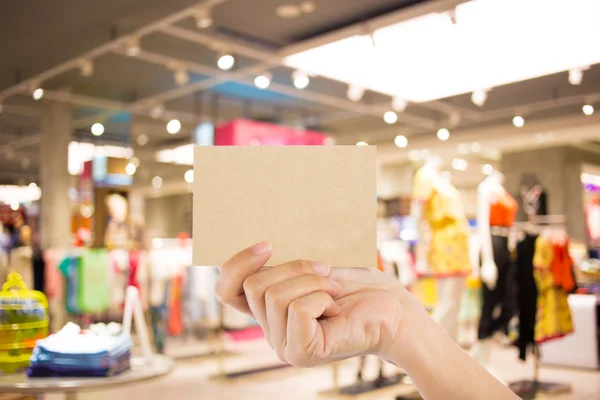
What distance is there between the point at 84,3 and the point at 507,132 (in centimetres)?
690

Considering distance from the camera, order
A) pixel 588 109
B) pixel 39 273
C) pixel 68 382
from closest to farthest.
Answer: pixel 68 382 → pixel 39 273 → pixel 588 109

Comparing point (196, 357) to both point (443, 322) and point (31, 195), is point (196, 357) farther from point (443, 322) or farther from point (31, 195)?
point (443, 322)

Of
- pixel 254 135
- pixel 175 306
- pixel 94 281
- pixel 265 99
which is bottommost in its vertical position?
pixel 175 306

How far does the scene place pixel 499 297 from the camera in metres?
5.03

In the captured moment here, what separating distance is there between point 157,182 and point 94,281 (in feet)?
11.5

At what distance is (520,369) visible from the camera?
661cm

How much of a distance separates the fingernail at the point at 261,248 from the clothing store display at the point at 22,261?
19.9ft

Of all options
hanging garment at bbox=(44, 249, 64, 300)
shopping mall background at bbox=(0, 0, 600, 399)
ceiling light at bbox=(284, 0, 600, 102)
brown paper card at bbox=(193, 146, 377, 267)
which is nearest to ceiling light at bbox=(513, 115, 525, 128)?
shopping mall background at bbox=(0, 0, 600, 399)

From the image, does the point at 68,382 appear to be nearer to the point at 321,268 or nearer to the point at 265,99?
the point at 321,268

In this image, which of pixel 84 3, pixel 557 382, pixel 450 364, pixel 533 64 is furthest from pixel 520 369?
pixel 450 364

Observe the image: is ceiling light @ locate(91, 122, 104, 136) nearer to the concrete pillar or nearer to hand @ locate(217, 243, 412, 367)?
the concrete pillar

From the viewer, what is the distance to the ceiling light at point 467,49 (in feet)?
12.4

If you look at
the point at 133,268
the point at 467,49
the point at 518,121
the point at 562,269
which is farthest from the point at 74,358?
the point at 518,121

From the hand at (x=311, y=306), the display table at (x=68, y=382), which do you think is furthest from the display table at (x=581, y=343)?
the hand at (x=311, y=306)
